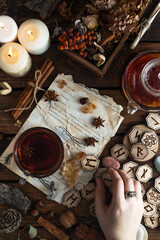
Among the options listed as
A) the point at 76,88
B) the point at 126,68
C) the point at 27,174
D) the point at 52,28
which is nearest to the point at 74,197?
the point at 27,174

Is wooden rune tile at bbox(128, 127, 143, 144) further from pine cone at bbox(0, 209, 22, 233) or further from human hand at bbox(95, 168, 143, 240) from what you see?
pine cone at bbox(0, 209, 22, 233)

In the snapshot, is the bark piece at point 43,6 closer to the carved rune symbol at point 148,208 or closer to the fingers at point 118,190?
the fingers at point 118,190

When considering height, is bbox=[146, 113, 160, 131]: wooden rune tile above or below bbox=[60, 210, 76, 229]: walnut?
above

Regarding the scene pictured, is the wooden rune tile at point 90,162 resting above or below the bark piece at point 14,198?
above

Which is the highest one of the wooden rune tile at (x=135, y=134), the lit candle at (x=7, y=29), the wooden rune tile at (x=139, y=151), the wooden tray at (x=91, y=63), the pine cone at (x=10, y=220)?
the wooden tray at (x=91, y=63)

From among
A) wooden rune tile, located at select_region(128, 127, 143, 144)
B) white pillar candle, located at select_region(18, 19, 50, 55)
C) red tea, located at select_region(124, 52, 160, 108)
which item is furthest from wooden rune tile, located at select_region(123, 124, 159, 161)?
white pillar candle, located at select_region(18, 19, 50, 55)

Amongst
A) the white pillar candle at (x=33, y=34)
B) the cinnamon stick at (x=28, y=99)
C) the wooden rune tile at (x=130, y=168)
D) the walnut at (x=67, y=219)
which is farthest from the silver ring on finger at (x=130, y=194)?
the white pillar candle at (x=33, y=34)

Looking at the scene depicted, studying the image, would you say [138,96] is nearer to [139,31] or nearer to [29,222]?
[139,31]
